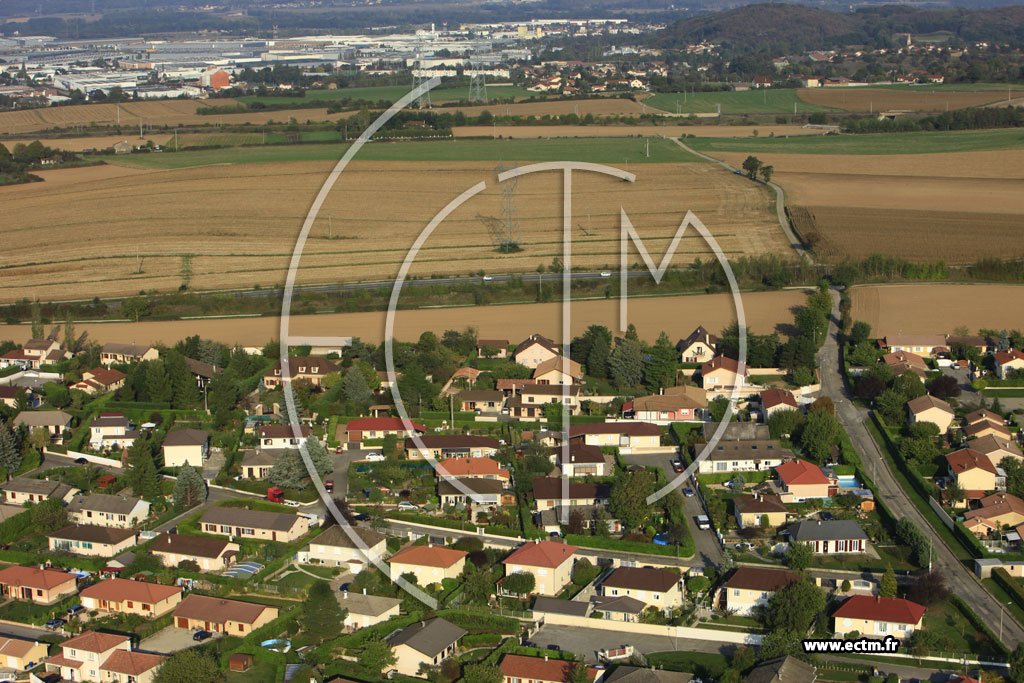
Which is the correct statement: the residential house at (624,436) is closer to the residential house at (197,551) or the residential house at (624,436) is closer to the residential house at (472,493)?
the residential house at (472,493)

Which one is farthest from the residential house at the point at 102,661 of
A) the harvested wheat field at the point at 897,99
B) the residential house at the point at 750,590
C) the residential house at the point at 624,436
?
the harvested wheat field at the point at 897,99

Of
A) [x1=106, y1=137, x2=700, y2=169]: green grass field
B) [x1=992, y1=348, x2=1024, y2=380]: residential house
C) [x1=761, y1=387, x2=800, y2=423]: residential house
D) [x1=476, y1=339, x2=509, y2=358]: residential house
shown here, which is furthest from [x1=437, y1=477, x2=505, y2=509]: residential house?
[x1=106, y1=137, x2=700, y2=169]: green grass field

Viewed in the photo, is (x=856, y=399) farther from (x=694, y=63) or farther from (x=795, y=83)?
(x=694, y=63)

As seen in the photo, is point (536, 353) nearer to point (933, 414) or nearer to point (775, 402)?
point (775, 402)

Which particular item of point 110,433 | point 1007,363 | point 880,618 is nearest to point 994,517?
point 880,618

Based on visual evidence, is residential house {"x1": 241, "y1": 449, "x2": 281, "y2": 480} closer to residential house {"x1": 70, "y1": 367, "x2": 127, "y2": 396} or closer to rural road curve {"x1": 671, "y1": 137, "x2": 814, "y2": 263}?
residential house {"x1": 70, "y1": 367, "x2": 127, "y2": 396}

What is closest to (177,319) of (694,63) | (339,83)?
(339,83)
